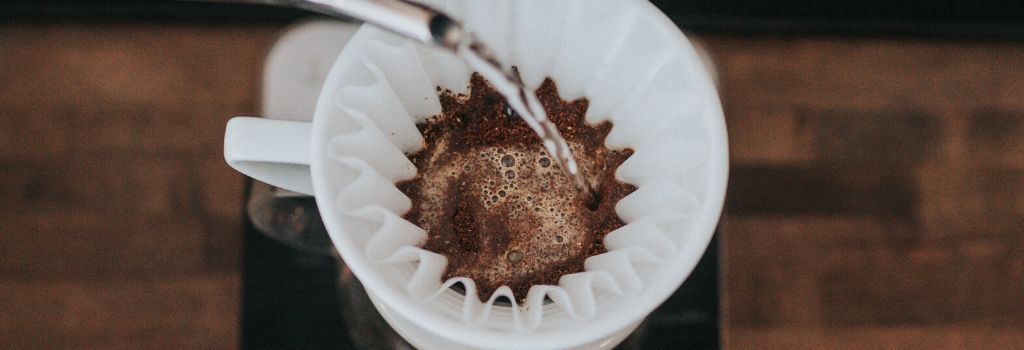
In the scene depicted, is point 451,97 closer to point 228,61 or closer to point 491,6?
point 491,6

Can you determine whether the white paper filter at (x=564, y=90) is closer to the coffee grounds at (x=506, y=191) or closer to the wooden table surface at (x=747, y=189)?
the coffee grounds at (x=506, y=191)

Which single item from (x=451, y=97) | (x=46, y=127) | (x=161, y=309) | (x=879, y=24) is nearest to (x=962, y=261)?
(x=879, y=24)

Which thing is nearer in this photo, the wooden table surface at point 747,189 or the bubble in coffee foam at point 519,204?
the bubble in coffee foam at point 519,204

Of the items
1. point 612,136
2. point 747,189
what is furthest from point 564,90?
point 747,189

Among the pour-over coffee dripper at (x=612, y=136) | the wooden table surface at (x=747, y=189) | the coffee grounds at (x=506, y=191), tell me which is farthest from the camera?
the wooden table surface at (x=747, y=189)

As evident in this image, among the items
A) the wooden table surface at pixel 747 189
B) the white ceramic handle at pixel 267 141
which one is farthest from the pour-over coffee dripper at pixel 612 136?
the wooden table surface at pixel 747 189

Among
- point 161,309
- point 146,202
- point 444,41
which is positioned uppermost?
point 444,41

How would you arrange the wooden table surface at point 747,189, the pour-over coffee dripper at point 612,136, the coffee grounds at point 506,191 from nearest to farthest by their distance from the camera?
the pour-over coffee dripper at point 612,136
the coffee grounds at point 506,191
the wooden table surface at point 747,189

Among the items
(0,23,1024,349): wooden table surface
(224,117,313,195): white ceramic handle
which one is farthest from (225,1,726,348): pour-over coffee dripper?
(0,23,1024,349): wooden table surface
